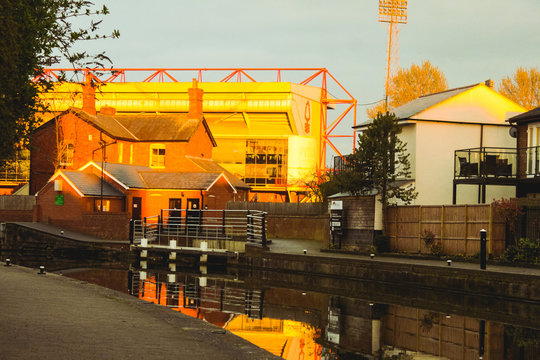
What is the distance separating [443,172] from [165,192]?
25.0 m

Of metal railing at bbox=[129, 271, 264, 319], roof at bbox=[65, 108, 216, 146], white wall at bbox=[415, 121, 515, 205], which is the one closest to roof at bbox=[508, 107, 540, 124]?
white wall at bbox=[415, 121, 515, 205]

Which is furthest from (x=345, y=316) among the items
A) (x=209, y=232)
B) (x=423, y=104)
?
(x=209, y=232)

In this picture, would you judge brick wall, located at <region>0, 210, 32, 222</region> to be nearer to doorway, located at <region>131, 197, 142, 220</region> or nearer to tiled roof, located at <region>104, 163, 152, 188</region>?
tiled roof, located at <region>104, 163, 152, 188</region>

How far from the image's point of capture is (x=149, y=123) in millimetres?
67750

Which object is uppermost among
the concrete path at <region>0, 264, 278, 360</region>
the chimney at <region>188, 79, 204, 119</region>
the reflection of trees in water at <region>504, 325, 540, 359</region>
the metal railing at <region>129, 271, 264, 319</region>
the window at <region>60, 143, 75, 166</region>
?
the chimney at <region>188, 79, 204, 119</region>

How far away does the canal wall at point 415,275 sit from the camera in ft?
72.2

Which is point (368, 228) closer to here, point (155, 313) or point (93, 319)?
point (155, 313)

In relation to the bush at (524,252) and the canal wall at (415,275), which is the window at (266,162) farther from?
the bush at (524,252)

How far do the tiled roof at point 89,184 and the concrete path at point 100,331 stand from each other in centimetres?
3452

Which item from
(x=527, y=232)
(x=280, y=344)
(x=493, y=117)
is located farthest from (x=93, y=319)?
(x=493, y=117)

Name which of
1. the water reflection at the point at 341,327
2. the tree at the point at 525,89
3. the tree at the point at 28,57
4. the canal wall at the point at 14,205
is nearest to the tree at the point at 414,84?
the tree at the point at 525,89

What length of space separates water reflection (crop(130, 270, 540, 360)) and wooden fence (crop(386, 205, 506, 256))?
6.53 metres

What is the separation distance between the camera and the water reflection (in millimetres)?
15773

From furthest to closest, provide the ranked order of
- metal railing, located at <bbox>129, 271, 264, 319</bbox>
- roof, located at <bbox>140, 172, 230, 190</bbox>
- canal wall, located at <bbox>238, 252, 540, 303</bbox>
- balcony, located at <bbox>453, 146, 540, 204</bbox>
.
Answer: roof, located at <bbox>140, 172, 230, 190</bbox>, balcony, located at <bbox>453, 146, 540, 204</bbox>, metal railing, located at <bbox>129, 271, 264, 319</bbox>, canal wall, located at <bbox>238, 252, 540, 303</bbox>
